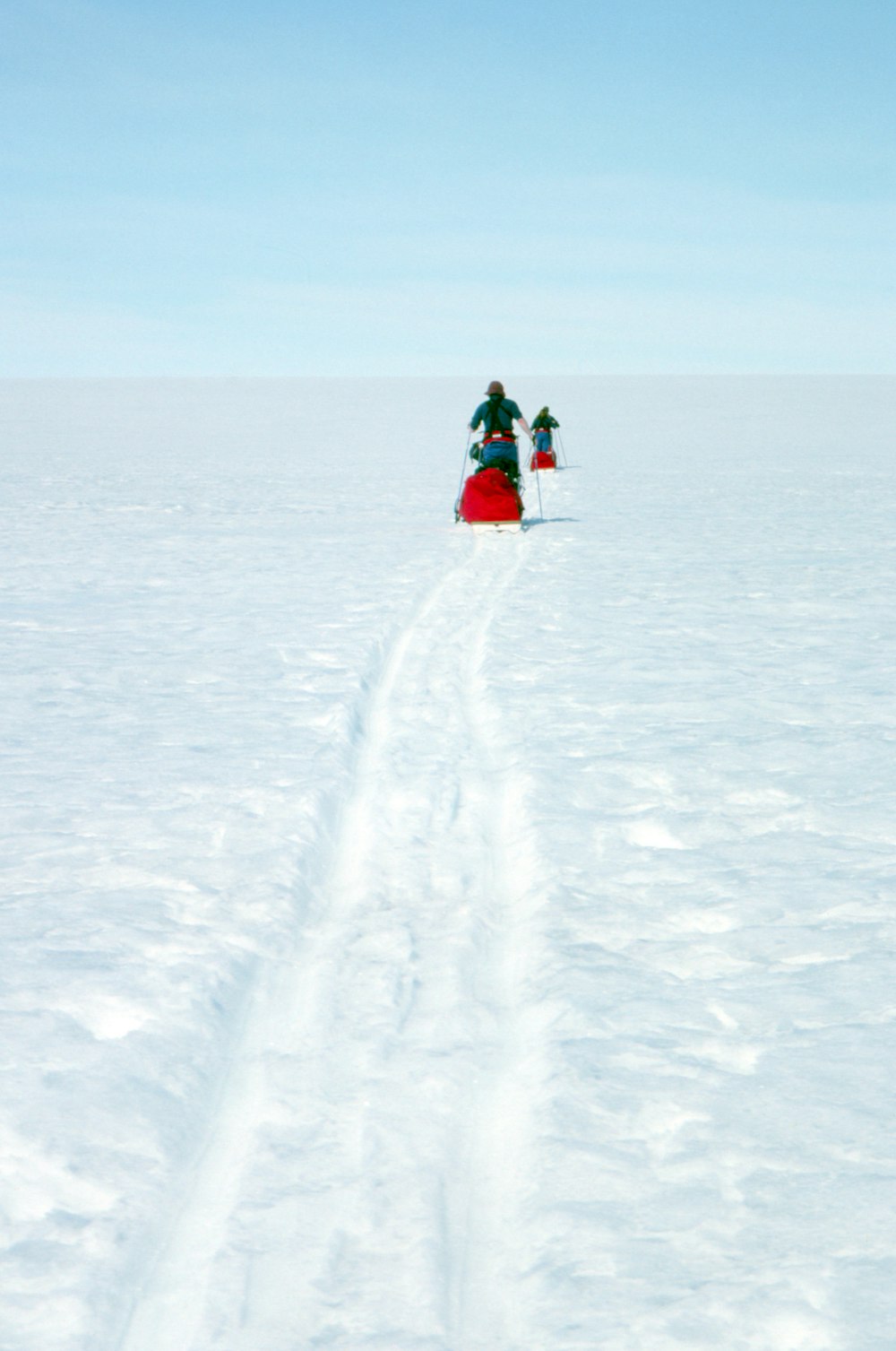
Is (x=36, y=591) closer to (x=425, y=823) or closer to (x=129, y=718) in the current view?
(x=129, y=718)

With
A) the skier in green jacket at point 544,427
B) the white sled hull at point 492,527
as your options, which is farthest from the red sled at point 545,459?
the white sled hull at point 492,527

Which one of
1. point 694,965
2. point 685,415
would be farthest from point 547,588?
point 685,415

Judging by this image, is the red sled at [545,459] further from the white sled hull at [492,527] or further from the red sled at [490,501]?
the red sled at [490,501]

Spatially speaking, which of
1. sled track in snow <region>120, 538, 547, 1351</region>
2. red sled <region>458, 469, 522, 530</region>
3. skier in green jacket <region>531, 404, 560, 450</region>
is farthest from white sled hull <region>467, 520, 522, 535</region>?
sled track in snow <region>120, 538, 547, 1351</region>

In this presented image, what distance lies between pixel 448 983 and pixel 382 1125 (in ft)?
2.36

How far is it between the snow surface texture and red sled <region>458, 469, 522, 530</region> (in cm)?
558

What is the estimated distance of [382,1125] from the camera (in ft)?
8.90

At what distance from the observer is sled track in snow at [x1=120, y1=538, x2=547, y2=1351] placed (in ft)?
7.19

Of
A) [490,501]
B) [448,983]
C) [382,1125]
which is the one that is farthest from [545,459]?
[382,1125]

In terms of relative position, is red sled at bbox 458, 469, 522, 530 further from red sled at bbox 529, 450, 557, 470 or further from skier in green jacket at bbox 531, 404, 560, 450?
red sled at bbox 529, 450, 557, 470

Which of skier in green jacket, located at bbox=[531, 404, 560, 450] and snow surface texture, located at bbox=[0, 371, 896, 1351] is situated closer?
snow surface texture, located at bbox=[0, 371, 896, 1351]

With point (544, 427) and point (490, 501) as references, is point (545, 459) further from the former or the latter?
point (490, 501)

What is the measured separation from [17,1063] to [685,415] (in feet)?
187

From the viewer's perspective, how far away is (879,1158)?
2.58 m
